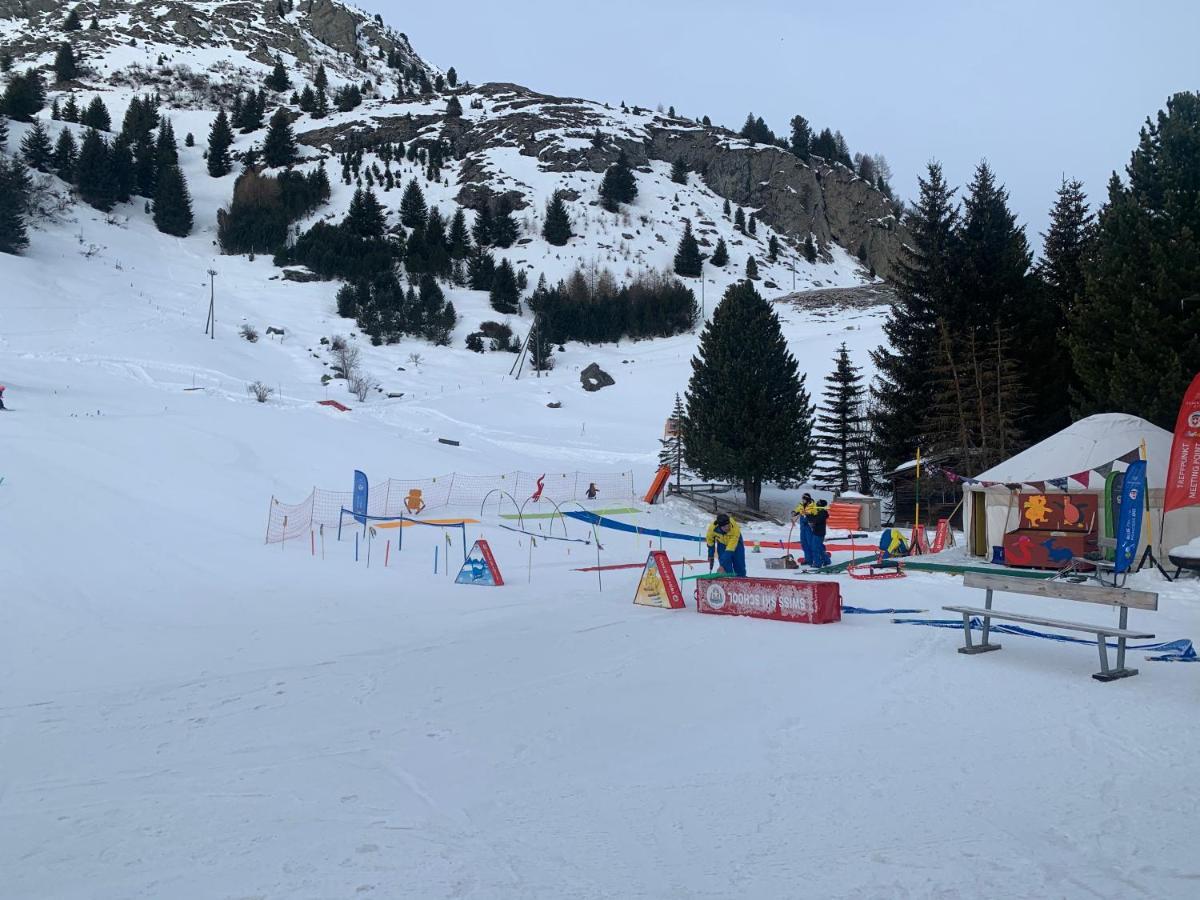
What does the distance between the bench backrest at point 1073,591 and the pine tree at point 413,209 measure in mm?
70059

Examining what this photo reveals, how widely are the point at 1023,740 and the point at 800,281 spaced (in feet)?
253

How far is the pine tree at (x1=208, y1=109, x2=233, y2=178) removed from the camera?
80.9 meters

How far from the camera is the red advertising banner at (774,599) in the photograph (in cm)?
998

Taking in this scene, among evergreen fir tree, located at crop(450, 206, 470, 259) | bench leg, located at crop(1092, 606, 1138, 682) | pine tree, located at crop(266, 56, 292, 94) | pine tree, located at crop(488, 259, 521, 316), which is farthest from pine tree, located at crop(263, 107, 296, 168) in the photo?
bench leg, located at crop(1092, 606, 1138, 682)

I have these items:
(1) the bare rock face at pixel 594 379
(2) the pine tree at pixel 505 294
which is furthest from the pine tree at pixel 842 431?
(2) the pine tree at pixel 505 294

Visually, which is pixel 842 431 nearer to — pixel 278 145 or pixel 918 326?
pixel 918 326

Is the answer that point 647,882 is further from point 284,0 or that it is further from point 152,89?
point 284,0

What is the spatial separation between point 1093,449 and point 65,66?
119 metres

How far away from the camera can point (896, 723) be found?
568 centimetres

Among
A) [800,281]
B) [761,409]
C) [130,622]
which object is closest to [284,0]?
[800,281]

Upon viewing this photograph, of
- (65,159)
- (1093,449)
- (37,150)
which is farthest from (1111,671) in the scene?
(37,150)

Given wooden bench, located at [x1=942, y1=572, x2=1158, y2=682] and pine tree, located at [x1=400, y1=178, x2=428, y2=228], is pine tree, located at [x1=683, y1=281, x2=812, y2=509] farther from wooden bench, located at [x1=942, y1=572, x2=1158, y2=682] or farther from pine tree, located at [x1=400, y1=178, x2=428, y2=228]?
pine tree, located at [x1=400, y1=178, x2=428, y2=228]

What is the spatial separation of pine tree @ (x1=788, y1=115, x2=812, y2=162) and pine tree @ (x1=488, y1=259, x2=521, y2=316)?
6371cm

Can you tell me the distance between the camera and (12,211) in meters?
50.3
